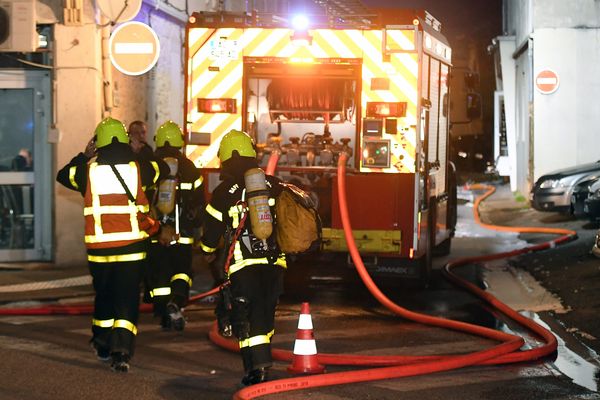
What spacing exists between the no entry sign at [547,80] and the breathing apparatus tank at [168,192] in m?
14.7

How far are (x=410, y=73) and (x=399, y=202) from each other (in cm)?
127

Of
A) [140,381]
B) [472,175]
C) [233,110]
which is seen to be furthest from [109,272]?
[472,175]

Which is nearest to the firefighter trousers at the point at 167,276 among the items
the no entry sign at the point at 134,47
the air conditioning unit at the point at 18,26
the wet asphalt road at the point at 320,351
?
the wet asphalt road at the point at 320,351

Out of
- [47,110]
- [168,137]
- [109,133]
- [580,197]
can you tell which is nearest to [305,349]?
[109,133]

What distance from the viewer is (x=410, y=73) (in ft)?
36.0

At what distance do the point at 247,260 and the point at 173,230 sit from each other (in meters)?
2.34

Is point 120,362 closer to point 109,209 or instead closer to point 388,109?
point 109,209

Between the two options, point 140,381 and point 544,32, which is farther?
point 544,32

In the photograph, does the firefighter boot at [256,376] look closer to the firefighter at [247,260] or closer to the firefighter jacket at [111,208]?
the firefighter at [247,260]

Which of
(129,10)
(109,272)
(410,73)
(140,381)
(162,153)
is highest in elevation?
(129,10)

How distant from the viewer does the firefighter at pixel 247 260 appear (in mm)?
6996

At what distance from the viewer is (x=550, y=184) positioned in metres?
18.8

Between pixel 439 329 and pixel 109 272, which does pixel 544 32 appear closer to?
pixel 439 329

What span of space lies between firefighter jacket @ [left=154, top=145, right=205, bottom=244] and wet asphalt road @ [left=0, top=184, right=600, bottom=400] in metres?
0.84
